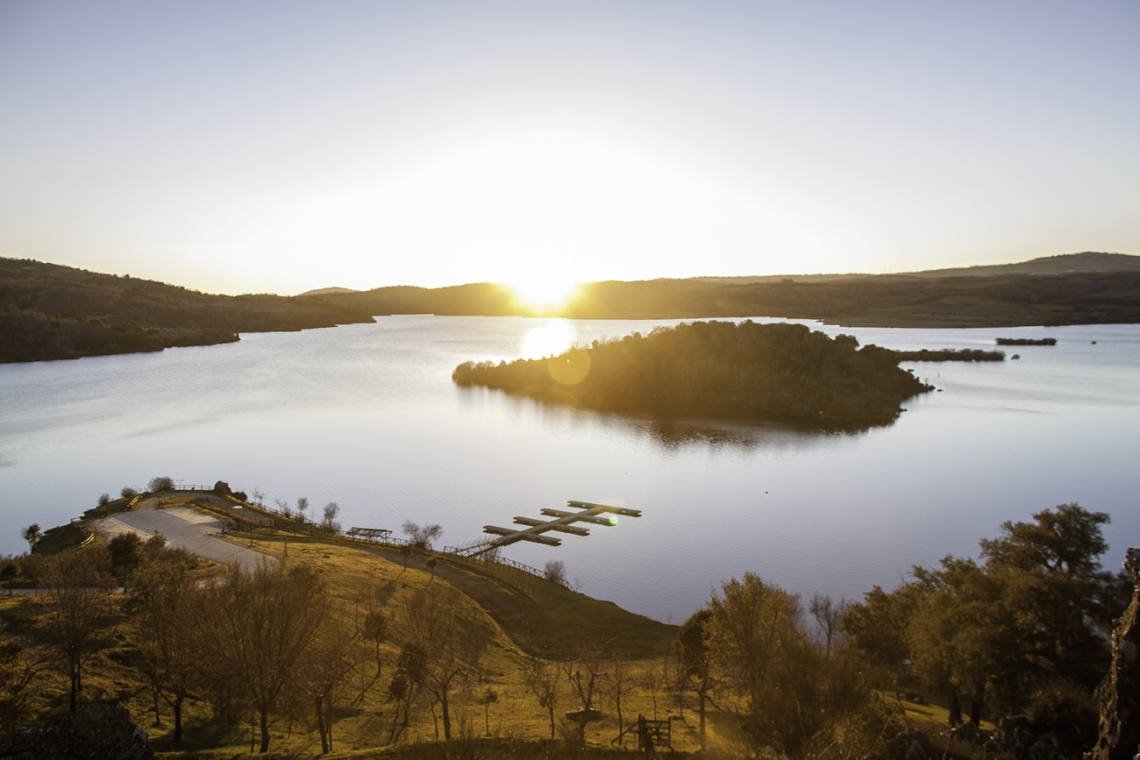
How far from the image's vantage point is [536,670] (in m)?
20.3

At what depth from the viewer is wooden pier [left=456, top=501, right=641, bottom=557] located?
40281 mm

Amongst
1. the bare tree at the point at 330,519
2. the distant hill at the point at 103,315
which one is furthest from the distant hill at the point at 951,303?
the bare tree at the point at 330,519

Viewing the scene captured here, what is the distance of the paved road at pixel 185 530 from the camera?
28.6 metres

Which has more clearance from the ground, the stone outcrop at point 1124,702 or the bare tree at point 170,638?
the stone outcrop at point 1124,702

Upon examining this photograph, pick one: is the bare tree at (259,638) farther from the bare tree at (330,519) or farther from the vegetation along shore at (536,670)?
the bare tree at (330,519)

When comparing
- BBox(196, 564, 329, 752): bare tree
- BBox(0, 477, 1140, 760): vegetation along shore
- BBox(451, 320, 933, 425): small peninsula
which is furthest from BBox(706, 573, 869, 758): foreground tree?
BBox(451, 320, 933, 425): small peninsula

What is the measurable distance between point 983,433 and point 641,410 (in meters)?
37.2

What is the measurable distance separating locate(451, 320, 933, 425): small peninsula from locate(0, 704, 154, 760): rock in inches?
2941

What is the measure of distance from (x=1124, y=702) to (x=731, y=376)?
8331 cm

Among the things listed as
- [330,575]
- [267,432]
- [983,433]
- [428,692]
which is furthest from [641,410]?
[428,692]

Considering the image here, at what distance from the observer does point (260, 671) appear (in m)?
14.7

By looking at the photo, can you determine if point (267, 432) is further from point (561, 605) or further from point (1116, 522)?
point (1116, 522)

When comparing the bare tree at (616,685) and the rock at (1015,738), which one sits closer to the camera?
the rock at (1015,738)

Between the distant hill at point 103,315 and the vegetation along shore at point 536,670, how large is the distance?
11831 cm
